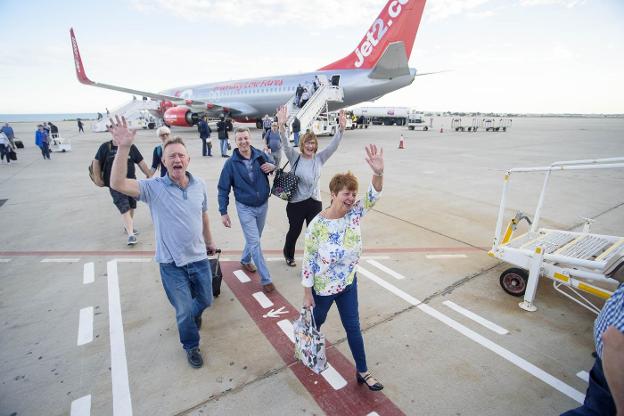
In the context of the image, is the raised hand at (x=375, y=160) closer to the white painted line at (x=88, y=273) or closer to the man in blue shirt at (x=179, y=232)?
the man in blue shirt at (x=179, y=232)

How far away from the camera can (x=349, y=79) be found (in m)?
21.2

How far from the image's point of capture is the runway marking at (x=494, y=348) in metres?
2.44

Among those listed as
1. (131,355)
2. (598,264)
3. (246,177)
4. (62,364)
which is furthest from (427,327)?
(62,364)

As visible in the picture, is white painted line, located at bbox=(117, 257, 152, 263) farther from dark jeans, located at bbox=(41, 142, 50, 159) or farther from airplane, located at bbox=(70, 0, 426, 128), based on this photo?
airplane, located at bbox=(70, 0, 426, 128)

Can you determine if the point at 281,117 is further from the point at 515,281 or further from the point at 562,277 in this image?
the point at 562,277

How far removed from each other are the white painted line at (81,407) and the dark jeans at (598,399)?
308cm

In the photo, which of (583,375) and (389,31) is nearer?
(583,375)

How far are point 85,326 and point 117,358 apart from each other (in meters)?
0.76

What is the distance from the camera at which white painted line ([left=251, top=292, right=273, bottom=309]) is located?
11.7 feet

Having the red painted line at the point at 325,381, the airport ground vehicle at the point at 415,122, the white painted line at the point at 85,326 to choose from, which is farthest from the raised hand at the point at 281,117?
the airport ground vehicle at the point at 415,122

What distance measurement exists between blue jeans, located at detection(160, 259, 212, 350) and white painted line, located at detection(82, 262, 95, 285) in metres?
2.31

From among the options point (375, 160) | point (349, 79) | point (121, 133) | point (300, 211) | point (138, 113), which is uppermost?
point (349, 79)

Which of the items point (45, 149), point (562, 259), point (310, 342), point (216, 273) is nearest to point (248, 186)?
point (216, 273)

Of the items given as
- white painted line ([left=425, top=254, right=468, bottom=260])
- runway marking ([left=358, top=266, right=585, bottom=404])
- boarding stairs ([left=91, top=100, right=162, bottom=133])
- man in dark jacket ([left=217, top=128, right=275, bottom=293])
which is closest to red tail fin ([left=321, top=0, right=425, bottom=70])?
white painted line ([left=425, top=254, right=468, bottom=260])
